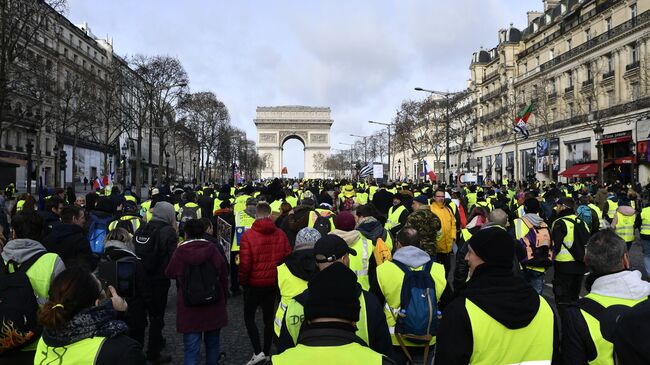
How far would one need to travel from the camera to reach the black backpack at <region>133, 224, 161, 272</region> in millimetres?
5840

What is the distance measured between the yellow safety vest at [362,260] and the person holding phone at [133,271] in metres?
2.03

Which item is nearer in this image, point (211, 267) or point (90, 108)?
point (211, 267)

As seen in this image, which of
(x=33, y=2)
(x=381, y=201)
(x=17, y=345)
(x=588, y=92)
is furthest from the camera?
(x=588, y=92)

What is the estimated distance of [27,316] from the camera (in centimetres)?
346

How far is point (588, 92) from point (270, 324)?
4220 centimetres

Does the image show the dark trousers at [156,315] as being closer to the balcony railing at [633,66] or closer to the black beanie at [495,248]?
the black beanie at [495,248]

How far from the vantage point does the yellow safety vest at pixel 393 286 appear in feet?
12.6

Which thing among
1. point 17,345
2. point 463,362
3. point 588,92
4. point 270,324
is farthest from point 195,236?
point 588,92

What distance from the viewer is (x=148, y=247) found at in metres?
5.86

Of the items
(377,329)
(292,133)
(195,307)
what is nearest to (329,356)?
(377,329)

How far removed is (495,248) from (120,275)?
11.0ft

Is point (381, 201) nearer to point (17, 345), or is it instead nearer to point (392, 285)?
point (392, 285)

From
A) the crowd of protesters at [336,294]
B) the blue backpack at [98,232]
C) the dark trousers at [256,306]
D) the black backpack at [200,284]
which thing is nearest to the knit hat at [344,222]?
the crowd of protesters at [336,294]

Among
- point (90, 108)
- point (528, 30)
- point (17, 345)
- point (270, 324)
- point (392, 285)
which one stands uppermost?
point (528, 30)
